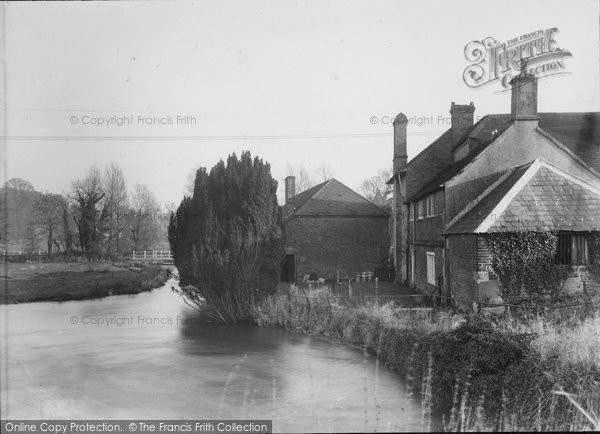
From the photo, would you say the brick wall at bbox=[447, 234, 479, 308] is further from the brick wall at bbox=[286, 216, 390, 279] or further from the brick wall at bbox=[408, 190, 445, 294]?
the brick wall at bbox=[286, 216, 390, 279]

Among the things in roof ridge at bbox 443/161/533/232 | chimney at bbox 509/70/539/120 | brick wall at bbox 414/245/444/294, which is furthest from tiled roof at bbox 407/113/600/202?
brick wall at bbox 414/245/444/294

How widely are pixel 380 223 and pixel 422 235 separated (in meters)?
10.3

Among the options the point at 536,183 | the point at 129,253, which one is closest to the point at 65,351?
the point at 536,183

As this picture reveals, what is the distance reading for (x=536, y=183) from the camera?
16.0 m

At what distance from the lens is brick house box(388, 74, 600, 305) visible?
49.2 ft

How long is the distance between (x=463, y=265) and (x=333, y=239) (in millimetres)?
A: 17178

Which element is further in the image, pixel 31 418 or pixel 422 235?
pixel 422 235

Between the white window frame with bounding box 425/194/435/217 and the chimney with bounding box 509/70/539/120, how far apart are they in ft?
16.1

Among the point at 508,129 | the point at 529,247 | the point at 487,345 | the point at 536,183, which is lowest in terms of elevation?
the point at 487,345

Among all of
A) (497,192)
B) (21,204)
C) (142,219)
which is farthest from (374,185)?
(497,192)

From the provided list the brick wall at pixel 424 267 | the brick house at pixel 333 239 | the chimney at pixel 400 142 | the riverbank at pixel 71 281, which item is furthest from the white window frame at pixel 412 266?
the riverbank at pixel 71 281

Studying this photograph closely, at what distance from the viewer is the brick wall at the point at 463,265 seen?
15344mm

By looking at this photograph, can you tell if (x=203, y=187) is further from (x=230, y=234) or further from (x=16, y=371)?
(x=16, y=371)

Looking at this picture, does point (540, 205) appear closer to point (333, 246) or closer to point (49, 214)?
point (333, 246)
